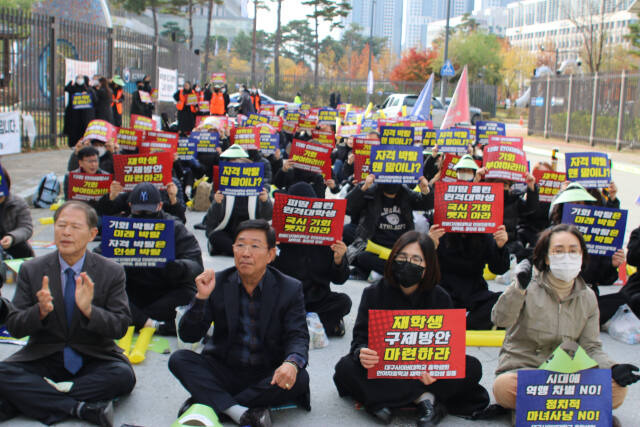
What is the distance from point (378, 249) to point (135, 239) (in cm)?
323

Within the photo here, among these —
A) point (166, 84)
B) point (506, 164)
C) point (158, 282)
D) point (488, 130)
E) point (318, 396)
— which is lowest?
point (318, 396)

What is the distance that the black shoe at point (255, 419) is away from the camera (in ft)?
14.7

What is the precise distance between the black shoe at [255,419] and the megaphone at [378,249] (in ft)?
13.2

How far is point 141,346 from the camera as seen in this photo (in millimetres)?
6008

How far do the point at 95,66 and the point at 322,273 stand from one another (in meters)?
16.9

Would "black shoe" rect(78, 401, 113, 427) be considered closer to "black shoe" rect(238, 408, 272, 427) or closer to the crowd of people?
the crowd of people

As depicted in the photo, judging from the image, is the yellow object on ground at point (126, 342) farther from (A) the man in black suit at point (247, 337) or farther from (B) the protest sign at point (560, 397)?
(B) the protest sign at point (560, 397)

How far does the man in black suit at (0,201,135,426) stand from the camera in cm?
452

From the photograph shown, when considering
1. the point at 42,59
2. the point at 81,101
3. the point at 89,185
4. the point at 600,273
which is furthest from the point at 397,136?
the point at 42,59

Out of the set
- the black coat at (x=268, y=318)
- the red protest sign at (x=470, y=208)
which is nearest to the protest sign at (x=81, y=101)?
the red protest sign at (x=470, y=208)

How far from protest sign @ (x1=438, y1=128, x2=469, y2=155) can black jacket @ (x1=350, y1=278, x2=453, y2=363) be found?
8216 mm

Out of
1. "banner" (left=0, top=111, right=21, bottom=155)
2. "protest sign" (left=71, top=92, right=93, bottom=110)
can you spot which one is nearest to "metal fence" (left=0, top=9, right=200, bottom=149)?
"protest sign" (left=71, top=92, right=93, bottom=110)

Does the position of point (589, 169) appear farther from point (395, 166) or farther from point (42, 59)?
point (42, 59)

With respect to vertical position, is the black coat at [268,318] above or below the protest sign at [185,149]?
below
